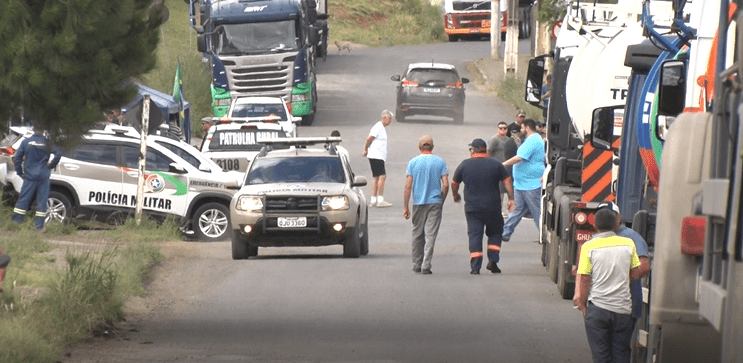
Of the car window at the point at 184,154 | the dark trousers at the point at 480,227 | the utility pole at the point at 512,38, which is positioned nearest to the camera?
the dark trousers at the point at 480,227

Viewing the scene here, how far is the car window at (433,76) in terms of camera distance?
38856 millimetres

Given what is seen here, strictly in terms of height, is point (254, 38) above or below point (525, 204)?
above

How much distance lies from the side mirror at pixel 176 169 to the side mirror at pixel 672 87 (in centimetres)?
1426

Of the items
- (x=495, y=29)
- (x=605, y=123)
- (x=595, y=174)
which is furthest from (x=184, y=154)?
(x=495, y=29)

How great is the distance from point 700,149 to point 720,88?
0.41 metres

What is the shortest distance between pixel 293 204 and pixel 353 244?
100cm

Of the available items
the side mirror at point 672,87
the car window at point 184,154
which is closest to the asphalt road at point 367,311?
the car window at point 184,154

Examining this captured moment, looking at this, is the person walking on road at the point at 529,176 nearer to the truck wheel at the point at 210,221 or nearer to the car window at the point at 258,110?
the truck wheel at the point at 210,221

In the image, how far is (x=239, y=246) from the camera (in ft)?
60.0

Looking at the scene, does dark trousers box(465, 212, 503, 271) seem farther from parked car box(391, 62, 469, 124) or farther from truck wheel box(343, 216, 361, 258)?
parked car box(391, 62, 469, 124)

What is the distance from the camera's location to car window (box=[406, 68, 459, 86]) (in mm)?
38856

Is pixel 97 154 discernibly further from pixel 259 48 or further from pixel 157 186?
pixel 259 48

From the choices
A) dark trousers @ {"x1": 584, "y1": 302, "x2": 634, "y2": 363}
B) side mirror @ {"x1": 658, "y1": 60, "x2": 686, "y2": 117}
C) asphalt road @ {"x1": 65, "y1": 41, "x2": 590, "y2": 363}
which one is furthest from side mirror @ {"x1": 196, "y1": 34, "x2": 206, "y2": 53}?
side mirror @ {"x1": 658, "y1": 60, "x2": 686, "y2": 117}

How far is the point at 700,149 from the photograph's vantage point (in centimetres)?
633
